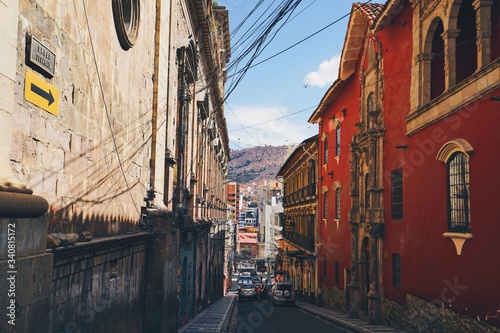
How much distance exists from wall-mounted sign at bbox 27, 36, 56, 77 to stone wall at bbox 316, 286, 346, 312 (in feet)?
69.8

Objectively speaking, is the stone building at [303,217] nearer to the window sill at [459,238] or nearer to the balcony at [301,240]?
the balcony at [301,240]

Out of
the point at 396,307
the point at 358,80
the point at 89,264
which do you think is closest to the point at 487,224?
the point at 396,307

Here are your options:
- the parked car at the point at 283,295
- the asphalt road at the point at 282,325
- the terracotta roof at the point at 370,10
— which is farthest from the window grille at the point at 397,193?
the parked car at the point at 283,295

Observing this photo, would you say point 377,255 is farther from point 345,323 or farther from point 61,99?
point 61,99

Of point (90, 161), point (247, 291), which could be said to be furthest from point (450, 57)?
point (247, 291)

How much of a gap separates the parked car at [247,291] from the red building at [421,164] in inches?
592

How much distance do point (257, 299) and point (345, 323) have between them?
21.6 m

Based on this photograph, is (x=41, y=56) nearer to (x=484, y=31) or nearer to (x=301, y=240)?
(x=484, y=31)

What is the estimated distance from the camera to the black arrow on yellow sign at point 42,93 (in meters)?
5.21

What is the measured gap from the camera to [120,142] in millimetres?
9031

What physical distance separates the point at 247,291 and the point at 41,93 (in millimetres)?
35169

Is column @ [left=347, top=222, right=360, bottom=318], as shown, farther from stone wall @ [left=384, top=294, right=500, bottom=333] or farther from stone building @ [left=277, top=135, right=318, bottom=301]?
stone building @ [left=277, top=135, right=318, bottom=301]

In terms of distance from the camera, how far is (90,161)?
23.9 ft

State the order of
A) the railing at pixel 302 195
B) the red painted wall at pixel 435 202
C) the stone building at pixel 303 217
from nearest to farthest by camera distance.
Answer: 1. the red painted wall at pixel 435 202
2. the stone building at pixel 303 217
3. the railing at pixel 302 195
